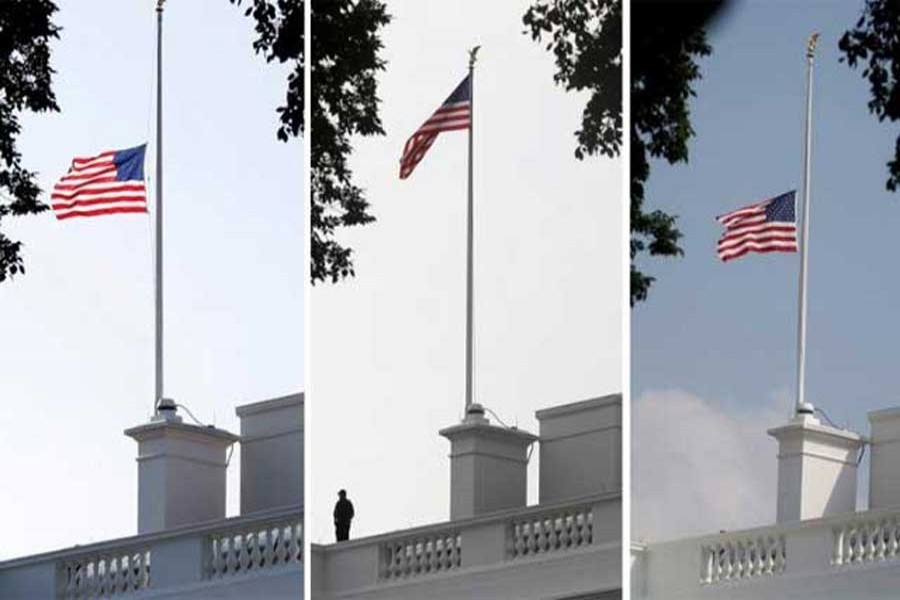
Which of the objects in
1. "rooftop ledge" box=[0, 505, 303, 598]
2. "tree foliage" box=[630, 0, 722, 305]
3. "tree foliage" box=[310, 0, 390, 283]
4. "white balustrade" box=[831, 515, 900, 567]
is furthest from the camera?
"tree foliage" box=[310, 0, 390, 283]

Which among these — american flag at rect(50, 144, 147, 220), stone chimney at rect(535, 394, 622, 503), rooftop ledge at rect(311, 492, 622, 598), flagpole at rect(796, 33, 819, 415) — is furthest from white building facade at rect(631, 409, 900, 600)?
american flag at rect(50, 144, 147, 220)

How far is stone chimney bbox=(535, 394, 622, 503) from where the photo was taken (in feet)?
66.4

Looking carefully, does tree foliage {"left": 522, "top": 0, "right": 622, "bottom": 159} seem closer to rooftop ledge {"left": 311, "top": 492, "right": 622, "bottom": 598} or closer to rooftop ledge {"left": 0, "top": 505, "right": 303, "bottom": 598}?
rooftop ledge {"left": 311, "top": 492, "right": 622, "bottom": 598}

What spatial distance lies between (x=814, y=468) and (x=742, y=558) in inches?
25.9

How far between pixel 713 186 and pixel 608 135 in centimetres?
60

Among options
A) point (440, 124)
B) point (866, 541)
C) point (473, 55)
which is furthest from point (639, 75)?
point (866, 541)

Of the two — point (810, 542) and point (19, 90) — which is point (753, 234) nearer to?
point (810, 542)

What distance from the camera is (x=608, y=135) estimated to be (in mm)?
20469

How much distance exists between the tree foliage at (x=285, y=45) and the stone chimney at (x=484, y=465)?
1.74 meters

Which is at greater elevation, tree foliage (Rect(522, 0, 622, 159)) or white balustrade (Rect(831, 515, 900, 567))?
tree foliage (Rect(522, 0, 622, 159))

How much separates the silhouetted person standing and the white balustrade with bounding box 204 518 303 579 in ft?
1.24

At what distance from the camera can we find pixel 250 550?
20.7 meters

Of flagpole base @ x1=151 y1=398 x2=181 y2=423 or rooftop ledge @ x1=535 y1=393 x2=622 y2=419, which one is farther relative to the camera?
flagpole base @ x1=151 y1=398 x2=181 y2=423

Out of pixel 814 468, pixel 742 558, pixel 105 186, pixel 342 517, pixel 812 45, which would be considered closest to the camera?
pixel 814 468
